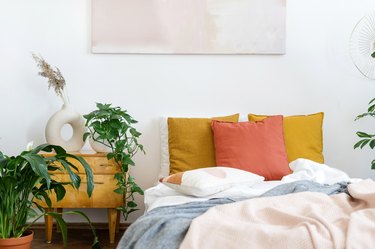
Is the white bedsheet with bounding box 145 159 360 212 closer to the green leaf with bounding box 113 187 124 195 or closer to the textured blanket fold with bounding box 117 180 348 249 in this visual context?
the textured blanket fold with bounding box 117 180 348 249

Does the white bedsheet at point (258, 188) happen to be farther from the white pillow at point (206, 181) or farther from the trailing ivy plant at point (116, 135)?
the trailing ivy plant at point (116, 135)

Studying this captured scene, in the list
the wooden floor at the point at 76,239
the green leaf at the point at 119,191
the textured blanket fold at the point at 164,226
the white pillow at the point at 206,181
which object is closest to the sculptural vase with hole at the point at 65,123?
the green leaf at the point at 119,191

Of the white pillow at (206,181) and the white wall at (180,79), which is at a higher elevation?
the white wall at (180,79)

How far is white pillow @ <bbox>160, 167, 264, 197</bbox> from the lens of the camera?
2.76 m

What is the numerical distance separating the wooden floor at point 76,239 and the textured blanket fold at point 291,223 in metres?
1.66

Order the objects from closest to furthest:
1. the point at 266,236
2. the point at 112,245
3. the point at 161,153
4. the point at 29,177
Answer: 1. the point at 266,236
2. the point at 29,177
3. the point at 112,245
4. the point at 161,153

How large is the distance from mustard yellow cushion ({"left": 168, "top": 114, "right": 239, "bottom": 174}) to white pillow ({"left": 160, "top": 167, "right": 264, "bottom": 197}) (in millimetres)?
693

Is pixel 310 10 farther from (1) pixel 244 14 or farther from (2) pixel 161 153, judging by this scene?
(2) pixel 161 153

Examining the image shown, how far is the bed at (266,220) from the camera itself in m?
1.88

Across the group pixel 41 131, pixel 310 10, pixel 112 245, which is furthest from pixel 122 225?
pixel 310 10

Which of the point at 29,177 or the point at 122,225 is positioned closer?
the point at 29,177

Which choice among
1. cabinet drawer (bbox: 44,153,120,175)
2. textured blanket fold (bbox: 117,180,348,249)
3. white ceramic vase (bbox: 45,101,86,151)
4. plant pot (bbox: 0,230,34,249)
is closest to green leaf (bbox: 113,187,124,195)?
cabinet drawer (bbox: 44,153,120,175)

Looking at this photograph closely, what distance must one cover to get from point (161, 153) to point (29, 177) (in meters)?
1.51

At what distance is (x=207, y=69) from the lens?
412 centimetres
